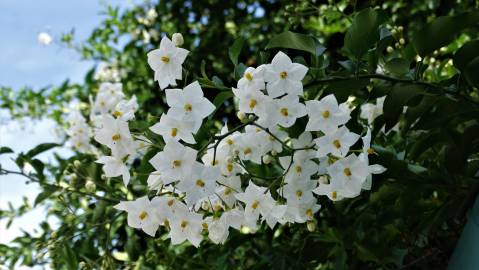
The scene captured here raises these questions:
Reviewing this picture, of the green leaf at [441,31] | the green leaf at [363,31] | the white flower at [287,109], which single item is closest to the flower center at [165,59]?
the white flower at [287,109]

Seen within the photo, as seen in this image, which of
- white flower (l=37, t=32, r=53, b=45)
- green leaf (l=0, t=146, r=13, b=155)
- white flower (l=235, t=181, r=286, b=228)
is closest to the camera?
white flower (l=235, t=181, r=286, b=228)

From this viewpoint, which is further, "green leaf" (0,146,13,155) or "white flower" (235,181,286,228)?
"green leaf" (0,146,13,155)

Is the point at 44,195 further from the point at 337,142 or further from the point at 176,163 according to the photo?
the point at 337,142

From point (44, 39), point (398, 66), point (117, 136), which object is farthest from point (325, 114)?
point (44, 39)

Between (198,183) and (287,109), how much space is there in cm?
19

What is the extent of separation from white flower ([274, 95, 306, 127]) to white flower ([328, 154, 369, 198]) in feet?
0.35

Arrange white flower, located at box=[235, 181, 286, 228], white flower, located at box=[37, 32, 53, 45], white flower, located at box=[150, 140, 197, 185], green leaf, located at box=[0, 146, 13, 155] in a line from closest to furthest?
white flower, located at box=[150, 140, 197, 185], white flower, located at box=[235, 181, 286, 228], green leaf, located at box=[0, 146, 13, 155], white flower, located at box=[37, 32, 53, 45]

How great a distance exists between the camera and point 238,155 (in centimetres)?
118

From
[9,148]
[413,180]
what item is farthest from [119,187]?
[413,180]

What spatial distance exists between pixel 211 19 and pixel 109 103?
1.74 m

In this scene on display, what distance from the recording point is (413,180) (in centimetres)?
129

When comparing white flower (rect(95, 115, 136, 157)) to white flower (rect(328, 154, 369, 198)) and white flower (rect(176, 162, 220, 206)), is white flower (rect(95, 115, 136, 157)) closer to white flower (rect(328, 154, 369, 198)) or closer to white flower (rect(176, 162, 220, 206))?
white flower (rect(176, 162, 220, 206))

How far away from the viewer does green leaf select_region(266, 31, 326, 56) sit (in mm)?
1139

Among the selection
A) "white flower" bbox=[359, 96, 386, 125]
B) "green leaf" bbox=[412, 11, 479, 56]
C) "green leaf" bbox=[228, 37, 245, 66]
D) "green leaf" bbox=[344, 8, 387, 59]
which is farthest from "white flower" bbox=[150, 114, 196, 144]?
"white flower" bbox=[359, 96, 386, 125]
